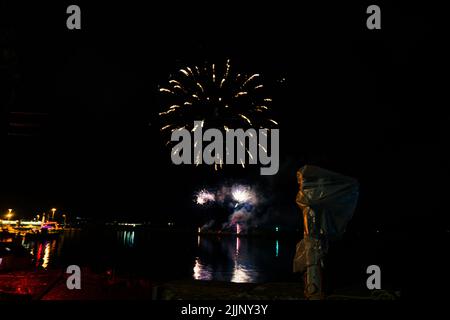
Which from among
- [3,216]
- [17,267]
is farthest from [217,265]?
[3,216]

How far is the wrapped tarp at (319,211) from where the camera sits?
22.7ft

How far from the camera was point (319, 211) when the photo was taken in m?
7.16

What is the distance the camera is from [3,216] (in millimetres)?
121688

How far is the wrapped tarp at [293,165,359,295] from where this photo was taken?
6926 mm

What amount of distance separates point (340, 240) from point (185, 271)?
1872 inches
